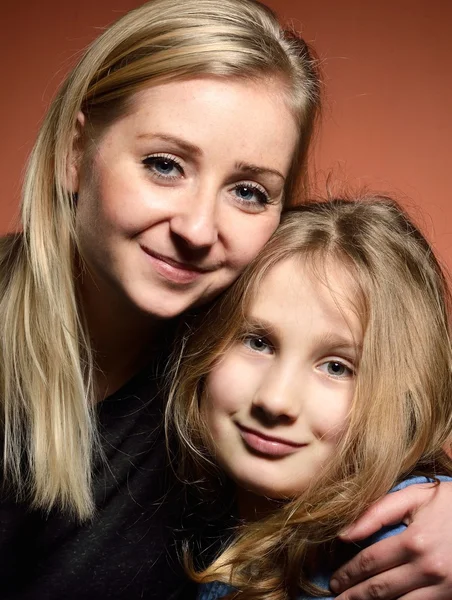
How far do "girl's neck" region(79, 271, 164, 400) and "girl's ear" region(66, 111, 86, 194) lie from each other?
0.45 ft

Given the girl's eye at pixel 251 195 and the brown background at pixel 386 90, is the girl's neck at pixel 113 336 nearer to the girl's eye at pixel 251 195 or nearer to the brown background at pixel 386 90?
the girl's eye at pixel 251 195

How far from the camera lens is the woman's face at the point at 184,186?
124 centimetres

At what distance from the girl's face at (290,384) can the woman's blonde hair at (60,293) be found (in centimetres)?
25

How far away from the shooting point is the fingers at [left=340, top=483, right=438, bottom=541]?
3.89 feet

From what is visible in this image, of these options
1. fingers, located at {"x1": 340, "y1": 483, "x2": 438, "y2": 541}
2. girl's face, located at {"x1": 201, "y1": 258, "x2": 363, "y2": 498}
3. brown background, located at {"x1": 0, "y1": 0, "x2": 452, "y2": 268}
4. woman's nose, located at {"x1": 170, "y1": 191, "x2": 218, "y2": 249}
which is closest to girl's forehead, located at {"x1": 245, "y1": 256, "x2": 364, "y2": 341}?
girl's face, located at {"x1": 201, "y1": 258, "x2": 363, "y2": 498}

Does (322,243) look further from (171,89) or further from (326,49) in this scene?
(326,49)

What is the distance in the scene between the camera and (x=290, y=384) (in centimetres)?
121

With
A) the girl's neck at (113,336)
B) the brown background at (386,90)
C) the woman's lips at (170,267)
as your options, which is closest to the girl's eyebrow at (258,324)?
the woman's lips at (170,267)

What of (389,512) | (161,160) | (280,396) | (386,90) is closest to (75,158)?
(161,160)

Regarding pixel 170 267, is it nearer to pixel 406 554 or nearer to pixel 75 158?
pixel 75 158

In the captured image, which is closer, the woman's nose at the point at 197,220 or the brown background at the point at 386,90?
the woman's nose at the point at 197,220

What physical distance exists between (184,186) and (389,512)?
499mm

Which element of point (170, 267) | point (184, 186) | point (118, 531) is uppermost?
point (184, 186)

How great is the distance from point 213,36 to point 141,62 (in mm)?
106
